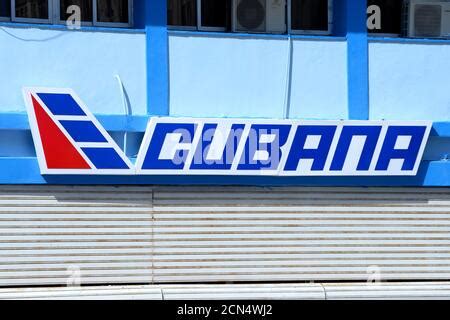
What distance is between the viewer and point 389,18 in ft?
41.0

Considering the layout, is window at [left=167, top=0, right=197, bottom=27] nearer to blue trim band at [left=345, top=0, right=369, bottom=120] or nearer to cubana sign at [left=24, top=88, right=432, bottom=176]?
cubana sign at [left=24, top=88, right=432, bottom=176]

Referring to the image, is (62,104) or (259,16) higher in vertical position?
(259,16)

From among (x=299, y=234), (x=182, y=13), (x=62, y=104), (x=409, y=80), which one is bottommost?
(x=299, y=234)

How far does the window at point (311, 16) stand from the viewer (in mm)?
12211

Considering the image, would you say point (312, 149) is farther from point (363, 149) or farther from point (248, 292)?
point (248, 292)

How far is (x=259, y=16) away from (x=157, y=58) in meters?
1.49

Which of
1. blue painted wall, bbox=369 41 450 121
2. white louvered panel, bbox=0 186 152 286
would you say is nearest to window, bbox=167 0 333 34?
blue painted wall, bbox=369 41 450 121

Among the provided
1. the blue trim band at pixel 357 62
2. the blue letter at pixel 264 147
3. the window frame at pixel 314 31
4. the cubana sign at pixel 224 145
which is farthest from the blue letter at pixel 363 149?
the window frame at pixel 314 31

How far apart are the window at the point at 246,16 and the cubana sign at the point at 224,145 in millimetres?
1304

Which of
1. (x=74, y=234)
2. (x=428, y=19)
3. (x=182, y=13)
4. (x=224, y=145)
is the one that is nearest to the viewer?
(x=74, y=234)

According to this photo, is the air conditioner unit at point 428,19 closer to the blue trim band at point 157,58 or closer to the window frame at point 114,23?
the blue trim band at point 157,58

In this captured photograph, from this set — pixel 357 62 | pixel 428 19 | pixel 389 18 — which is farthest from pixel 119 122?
pixel 428 19
